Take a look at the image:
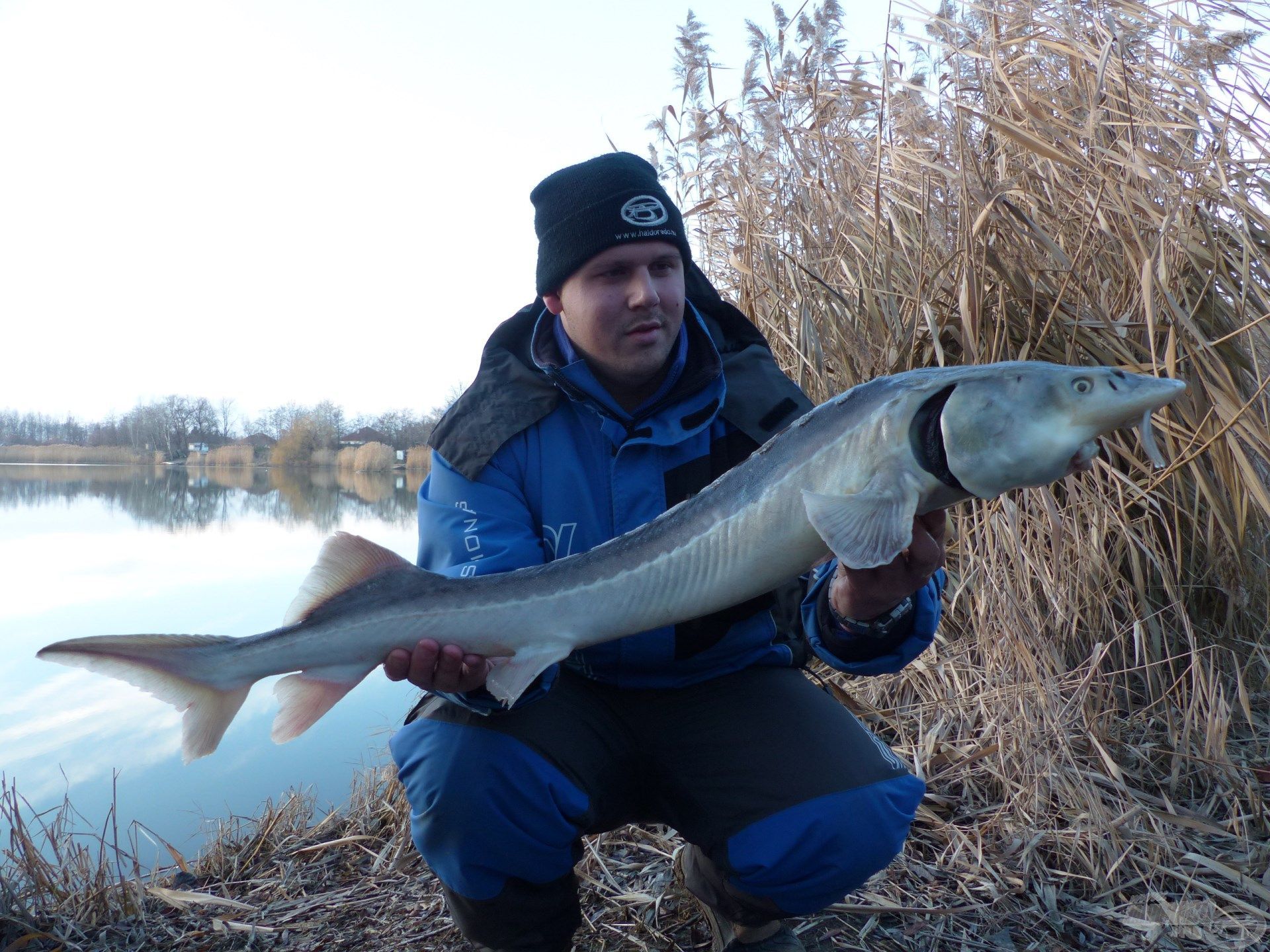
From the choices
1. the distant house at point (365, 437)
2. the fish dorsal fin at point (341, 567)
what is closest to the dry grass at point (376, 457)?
the distant house at point (365, 437)

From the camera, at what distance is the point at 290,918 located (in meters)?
2.25

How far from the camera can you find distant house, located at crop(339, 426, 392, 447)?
2416cm

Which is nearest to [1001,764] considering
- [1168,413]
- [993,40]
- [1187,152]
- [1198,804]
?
[1198,804]

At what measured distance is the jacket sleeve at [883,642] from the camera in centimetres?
193

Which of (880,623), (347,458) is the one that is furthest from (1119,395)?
(347,458)

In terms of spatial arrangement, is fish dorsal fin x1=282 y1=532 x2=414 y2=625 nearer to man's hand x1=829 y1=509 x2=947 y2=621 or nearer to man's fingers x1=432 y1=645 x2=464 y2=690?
man's fingers x1=432 y1=645 x2=464 y2=690

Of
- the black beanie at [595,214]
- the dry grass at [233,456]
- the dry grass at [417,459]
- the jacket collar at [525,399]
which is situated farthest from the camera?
the dry grass at [233,456]

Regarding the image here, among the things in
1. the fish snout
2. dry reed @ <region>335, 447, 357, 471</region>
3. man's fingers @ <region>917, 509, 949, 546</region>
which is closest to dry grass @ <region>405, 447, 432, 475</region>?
dry reed @ <region>335, 447, 357, 471</region>

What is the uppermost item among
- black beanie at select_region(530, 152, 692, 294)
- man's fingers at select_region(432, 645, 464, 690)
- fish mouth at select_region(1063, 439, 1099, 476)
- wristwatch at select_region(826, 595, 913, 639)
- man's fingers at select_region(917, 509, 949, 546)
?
black beanie at select_region(530, 152, 692, 294)

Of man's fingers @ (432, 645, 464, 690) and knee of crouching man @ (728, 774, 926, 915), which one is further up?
man's fingers @ (432, 645, 464, 690)

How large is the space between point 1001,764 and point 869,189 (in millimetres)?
2265

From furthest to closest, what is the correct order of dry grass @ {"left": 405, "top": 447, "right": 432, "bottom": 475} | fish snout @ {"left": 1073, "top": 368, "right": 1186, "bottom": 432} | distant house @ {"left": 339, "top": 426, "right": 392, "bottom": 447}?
distant house @ {"left": 339, "top": 426, "right": 392, "bottom": 447}, dry grass @ {"left": 405, "top": 447, "right": 432, "bottom": 475}, fish snout @ {"left": 1073, "top": 368, "right": 1186, "bottom": 432}

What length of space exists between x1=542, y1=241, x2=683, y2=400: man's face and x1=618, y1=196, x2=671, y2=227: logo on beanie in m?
0.06

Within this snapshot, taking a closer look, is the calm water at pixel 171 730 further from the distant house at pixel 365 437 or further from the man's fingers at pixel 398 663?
the distant house at pixel 365 437
